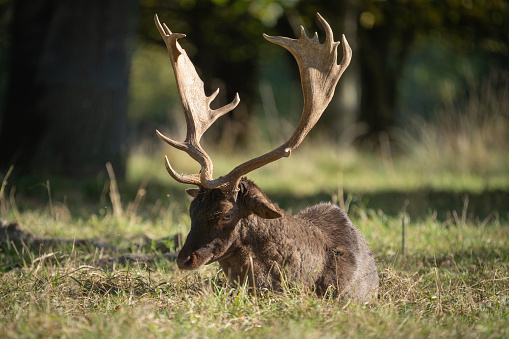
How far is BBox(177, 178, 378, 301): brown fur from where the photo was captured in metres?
3.63

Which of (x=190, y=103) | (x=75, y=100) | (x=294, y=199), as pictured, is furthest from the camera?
(x=75, y=100)

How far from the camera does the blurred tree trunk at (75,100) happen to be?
834cm

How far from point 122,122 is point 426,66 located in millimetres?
21082

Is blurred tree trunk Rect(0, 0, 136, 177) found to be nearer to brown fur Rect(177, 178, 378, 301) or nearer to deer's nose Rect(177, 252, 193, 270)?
brown fur Rect(177, 178, 378, 301)

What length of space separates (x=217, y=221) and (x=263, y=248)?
0.33m

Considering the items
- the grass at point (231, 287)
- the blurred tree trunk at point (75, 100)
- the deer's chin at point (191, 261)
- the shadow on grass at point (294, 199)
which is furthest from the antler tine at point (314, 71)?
the blurred tree trunk at point (75, 100)

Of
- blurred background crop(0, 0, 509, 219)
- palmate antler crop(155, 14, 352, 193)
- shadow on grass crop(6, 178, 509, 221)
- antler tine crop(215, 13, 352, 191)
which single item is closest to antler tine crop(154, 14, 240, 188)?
palmate antler crop(155, 14, 352, 193)

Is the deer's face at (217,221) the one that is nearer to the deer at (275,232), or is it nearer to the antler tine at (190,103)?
the deer at (275,232)

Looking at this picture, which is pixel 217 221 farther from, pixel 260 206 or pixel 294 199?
pixel 294 199

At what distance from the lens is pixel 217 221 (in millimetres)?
3648

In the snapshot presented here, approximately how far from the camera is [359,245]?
412 centimetres

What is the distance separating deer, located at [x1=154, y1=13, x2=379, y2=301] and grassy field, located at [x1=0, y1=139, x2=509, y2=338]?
0.13 metres

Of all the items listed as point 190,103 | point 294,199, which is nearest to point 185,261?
point 190,103

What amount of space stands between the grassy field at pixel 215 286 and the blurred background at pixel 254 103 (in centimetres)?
68
